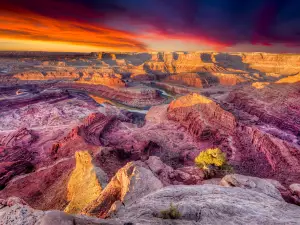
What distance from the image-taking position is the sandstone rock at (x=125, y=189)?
898 cm

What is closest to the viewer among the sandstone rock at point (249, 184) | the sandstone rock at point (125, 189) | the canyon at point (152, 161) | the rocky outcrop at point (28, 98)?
the canyon at point (152, 161)

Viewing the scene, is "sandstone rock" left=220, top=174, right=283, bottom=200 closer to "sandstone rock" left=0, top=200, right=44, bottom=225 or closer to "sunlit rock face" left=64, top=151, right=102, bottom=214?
"sunlit rock face" left=64, top=151, right=102, bottom=214

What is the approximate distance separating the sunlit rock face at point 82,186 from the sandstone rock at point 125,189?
5.59 ft

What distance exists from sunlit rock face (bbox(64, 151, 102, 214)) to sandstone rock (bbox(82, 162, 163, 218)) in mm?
1705

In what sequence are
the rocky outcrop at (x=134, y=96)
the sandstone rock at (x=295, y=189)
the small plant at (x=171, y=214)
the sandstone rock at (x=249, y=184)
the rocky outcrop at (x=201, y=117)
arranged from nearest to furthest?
the small plant at (x=171, y=214), the sandstone rock at (x=249, y=184), the sandstone rock at (x=295, y=189), the rocky outcrop at (x=201, y=117), the rocky outcrop at (x=134, y=96)

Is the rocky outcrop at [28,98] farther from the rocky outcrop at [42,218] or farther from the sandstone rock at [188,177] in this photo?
the rocky outcrop at [42,218]

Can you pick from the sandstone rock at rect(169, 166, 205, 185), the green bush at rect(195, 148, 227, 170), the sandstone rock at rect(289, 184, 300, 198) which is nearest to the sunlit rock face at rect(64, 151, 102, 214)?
the sandstone rock at rect(169, 166, 205, 185)

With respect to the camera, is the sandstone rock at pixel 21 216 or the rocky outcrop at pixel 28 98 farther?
the rocky outcrop at pixel 28 98

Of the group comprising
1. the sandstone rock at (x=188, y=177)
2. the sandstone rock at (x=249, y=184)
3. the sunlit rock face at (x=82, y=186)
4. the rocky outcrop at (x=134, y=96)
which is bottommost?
the rocky outcrop at (x=134, y=96)

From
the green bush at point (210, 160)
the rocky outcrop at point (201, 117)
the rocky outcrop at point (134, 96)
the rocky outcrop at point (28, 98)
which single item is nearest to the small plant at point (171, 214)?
the green bush at point (210, 160)

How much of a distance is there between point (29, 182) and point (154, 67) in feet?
382

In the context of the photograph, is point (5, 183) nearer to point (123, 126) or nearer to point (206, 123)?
point (123, 126)

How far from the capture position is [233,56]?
16500 centimetres

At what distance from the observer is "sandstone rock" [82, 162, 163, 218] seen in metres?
8.98
